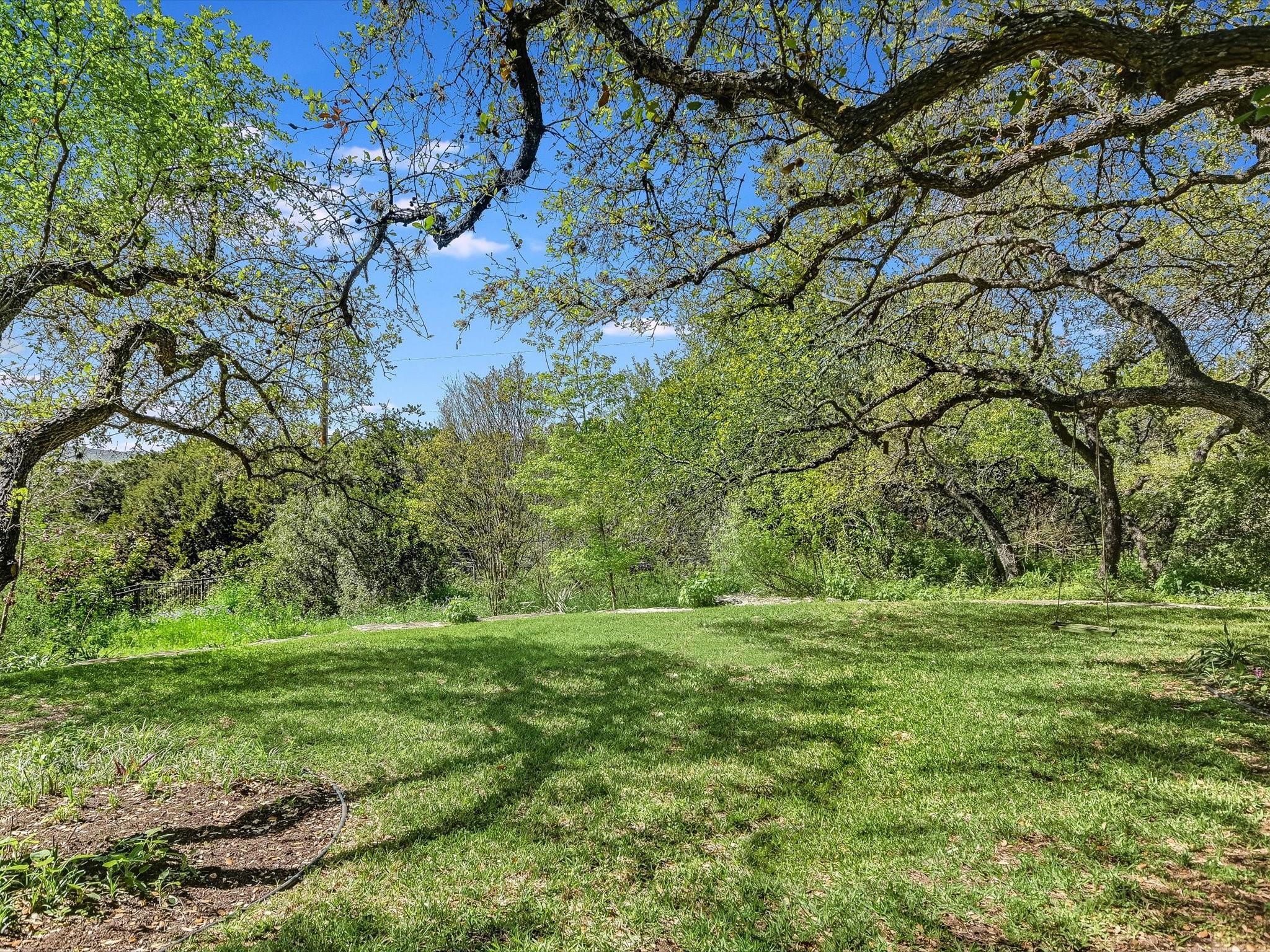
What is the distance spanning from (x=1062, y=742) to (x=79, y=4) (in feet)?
33.5

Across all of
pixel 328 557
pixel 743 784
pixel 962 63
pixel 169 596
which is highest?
pixel 962 63

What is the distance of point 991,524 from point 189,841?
1549 cm

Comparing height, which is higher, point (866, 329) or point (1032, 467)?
point (866, 329)

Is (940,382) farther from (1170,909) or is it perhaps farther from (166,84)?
(166,84)

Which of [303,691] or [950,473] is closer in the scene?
[303,691]

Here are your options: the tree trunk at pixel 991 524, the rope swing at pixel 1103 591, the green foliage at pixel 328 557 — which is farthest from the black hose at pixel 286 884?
the tree trunk at pixel 991 524

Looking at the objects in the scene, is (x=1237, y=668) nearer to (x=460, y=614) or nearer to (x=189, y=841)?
(x=189, y=841)

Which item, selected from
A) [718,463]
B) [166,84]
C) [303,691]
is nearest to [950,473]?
[718,463]

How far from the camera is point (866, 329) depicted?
6734mm

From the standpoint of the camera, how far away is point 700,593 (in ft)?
44.1

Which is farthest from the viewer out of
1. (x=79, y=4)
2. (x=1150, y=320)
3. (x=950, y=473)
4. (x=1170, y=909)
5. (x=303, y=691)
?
(x=950, y=473)

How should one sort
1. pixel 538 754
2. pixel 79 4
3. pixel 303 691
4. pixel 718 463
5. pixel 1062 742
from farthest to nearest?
pixel 718 463 → pixel 303 691 → pixel 79 4 → pixel 538 754 → pixel 1062 742

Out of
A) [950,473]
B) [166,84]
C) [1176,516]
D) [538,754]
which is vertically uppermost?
[166,84]

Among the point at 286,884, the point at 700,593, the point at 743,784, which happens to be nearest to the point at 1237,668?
the point at 743,784
